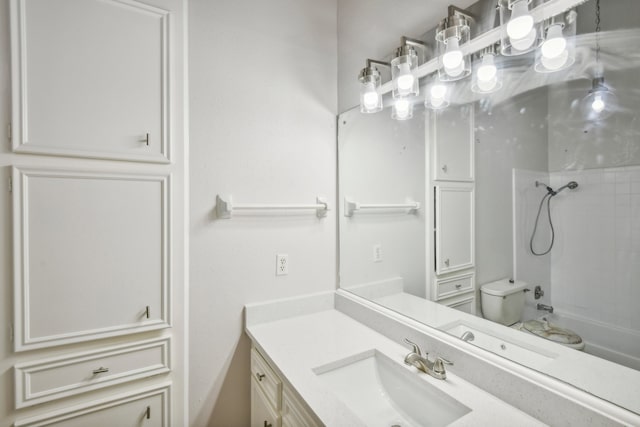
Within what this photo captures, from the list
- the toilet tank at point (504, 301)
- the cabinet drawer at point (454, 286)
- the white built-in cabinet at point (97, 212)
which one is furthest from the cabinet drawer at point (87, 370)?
the toilet tank at point (504, 301)

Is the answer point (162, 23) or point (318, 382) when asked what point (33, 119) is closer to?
point (162, 23)

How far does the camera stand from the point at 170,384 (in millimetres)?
1257

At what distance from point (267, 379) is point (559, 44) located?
4.95 feet

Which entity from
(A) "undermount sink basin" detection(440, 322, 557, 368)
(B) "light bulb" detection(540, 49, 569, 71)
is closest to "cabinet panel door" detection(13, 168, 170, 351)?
(A) "undermount sink basin" detection(440, 322, 557, 368)

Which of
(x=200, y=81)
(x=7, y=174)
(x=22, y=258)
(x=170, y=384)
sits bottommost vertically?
(x=170, y=384)

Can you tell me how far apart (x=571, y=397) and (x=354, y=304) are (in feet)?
3.07

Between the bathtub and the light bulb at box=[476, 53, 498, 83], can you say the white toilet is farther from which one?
the light bulb at box=[476, 53, 498, 83]

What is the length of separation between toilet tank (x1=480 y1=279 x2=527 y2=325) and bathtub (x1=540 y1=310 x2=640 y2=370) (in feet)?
0.38

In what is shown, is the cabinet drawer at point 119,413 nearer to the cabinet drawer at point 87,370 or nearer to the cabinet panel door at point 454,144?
the cabinet drawer at point 87,370

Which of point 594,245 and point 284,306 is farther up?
point 594,245

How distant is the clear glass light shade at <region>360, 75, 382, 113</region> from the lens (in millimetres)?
1507

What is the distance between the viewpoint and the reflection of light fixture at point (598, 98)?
0.75 metres

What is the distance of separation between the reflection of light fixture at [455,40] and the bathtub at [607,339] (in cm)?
87

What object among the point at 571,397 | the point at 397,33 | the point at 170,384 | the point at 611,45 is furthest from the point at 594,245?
the point at 170,384
